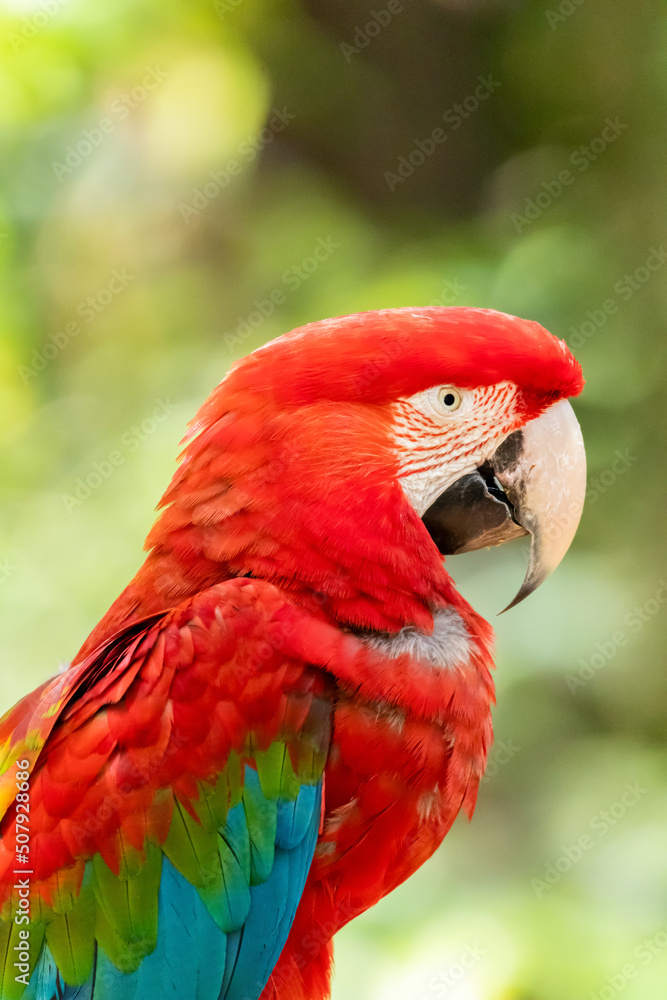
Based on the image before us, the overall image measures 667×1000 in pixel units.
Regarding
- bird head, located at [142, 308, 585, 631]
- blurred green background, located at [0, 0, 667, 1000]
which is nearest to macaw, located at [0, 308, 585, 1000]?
bird head, located at [142, 308, 585, 631]

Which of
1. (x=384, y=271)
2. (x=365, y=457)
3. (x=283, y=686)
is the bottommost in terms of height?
(x=283, y=686)

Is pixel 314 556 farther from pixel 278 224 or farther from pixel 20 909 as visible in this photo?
pixel 278 224

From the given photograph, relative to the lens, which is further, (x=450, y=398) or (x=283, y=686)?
(x=450, y=398)

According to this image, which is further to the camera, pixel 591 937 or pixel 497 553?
pixel 497 553

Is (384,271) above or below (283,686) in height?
above

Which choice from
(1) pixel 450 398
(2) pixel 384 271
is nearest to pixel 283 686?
(1) pixel 450 398

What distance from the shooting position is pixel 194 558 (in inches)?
36.2

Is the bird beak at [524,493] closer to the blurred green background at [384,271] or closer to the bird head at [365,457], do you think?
the bird head at [365,457]

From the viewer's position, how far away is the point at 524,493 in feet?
3.32

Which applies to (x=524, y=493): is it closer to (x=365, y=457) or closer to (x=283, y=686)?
(x=365, y=457)

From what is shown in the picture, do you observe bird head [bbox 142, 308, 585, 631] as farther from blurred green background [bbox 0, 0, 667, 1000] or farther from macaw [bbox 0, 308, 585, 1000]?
blurred green background [bbox 0, 0, 667, 1000]

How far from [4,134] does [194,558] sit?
5.04 ft

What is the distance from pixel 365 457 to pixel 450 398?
124mm

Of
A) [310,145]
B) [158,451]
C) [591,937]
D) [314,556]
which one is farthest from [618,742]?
[310,145]
